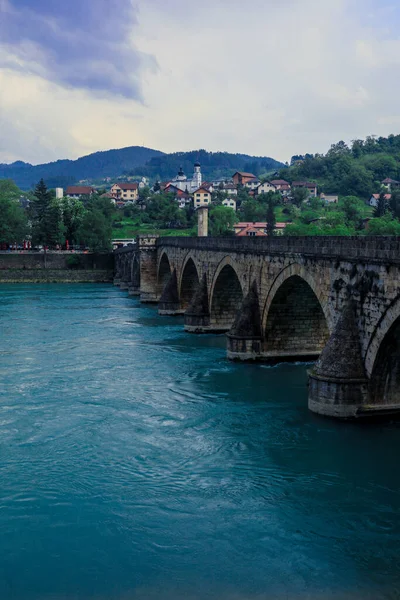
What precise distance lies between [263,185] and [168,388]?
11013cm

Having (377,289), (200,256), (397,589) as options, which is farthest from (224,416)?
(200,256)

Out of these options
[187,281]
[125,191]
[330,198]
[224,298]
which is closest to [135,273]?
[187,281]

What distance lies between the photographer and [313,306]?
23.6 m

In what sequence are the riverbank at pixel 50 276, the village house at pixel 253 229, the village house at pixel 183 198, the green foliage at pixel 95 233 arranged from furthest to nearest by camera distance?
the village house at pixel 183 198
the village house at pixel 253 229
the green foliage at pixel 95 233
the riverbank at pixel 50 276

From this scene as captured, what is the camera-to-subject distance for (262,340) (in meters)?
23.9

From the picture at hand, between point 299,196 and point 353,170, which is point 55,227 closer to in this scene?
point 299,196

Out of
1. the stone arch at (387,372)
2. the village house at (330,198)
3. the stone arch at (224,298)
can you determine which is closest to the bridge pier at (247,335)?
the stone arch at (224,298)

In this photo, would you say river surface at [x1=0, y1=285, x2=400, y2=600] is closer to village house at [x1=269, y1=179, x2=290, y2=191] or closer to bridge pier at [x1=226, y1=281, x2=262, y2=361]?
bridge pier at [x1=226, y1=281, x2=262, y2=361]

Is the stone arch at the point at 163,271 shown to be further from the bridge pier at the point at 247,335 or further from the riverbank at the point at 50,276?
the riverbank at the point at 50,276

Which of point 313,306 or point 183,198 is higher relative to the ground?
point 183,198

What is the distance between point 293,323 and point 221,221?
201 ft

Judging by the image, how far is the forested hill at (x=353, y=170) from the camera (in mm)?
117438

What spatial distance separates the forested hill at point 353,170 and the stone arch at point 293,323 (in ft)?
314

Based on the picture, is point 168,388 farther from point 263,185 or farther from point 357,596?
point 263,185
